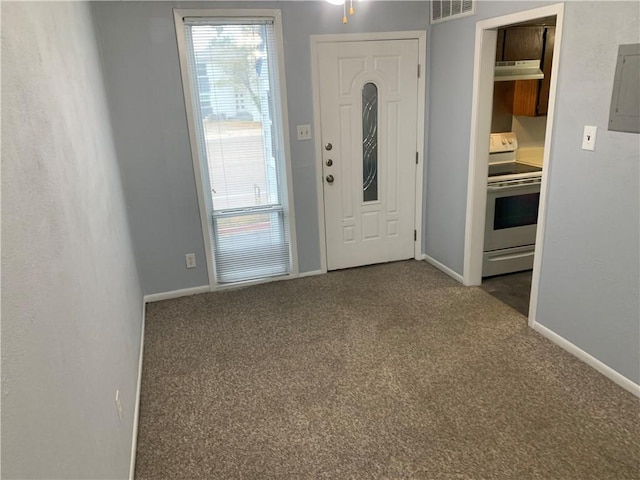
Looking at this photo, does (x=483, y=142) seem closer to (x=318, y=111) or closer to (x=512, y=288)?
(x=512, y=288)

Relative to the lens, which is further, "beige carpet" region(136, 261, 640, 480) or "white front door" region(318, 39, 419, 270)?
"white front door" region(318, 39, 419, 270)

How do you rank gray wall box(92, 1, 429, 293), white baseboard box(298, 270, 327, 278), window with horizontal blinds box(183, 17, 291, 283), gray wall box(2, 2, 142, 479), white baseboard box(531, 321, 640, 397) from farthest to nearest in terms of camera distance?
white baseboard box(298, 270, 327, 278)
window with horizontal blinds box(183, 17, 291, 283)
gray wall box(92, 1, 429, 293)
white baseboard box(531, 321, 640, 397)
gray wall box(2, 2, 142, 479)

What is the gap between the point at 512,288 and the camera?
147 inches

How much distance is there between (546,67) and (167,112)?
10.4 ft

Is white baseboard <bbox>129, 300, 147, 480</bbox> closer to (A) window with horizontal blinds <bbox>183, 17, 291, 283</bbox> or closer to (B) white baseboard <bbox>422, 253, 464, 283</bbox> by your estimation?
(A) window with horizontal blinds <bbox>183, 17, 291, 283</bbox>

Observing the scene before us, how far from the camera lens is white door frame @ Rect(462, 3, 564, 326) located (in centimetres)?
269

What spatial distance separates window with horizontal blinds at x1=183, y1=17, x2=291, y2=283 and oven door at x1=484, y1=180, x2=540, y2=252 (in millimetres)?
1725

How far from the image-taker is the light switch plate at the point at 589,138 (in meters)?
2.44

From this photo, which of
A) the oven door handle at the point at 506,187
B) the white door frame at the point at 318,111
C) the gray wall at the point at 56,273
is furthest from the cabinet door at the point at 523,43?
the gray wall at the point at 56,273

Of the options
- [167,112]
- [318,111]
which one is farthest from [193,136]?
[318,111]

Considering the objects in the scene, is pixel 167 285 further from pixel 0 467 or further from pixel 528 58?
pixel 528 58

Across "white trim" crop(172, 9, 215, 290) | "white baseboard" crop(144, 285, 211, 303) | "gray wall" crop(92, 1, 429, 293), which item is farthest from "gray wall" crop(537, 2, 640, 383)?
"white baseboard" crop(144, 285, 211, 303)

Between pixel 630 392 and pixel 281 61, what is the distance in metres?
3.17

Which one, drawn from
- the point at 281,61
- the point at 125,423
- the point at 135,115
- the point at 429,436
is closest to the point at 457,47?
the point at 281,61
